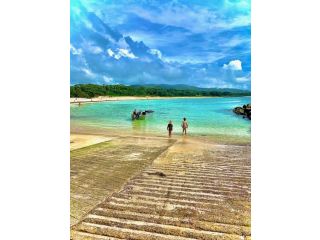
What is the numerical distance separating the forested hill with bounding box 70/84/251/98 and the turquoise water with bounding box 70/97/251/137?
8cm

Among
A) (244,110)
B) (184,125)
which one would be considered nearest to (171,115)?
(184,125)

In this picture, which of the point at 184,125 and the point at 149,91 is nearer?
the point at 149,91

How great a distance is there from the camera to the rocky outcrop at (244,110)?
4.47 metres

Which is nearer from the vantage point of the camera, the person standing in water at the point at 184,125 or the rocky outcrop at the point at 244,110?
the rocky outcrop at the point at 244,110

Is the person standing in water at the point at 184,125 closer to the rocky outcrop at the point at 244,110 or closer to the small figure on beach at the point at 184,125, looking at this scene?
the small figure on beach at the point at 184,125

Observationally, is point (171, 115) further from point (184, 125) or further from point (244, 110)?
point (244, 110)

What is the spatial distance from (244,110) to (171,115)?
0.91 m

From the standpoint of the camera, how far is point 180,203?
345 centimetres

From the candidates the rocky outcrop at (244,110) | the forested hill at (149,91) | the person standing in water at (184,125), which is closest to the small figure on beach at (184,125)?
the person standing in water at (184,125)

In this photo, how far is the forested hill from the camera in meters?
4.62

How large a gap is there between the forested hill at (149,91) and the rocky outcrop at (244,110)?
6.2 inches

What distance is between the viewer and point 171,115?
486 centimetres

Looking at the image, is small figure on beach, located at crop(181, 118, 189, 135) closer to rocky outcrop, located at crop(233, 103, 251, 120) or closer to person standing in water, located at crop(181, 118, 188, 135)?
person standing in water, located at crop(181, 118, 188, 135)
